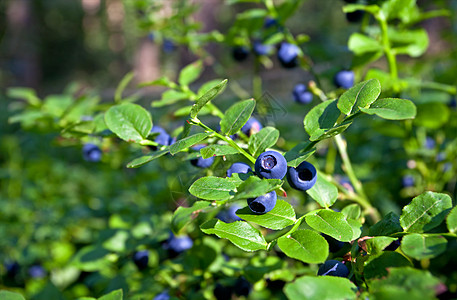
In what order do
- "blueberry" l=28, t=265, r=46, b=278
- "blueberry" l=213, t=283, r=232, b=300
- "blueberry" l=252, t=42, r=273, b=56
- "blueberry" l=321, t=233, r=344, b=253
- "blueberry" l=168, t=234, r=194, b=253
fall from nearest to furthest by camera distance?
1. "blueberry" l=321, t=233, r=344, b=253
2. "blueberry" l=213, t=283, r=232, b=300
3. "blueberry" l=168, t=234, r=194, b=253
4. "blueberry" l=252, t=42, r=273, b=56
5. "blueberry" l=28, t=265, r=46, b=278

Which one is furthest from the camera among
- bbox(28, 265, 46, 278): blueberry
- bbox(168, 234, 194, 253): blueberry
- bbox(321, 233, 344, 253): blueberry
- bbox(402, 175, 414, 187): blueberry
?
bbox(28, 265, 46, 278): blueberry

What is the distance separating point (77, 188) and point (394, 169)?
2.00 metres

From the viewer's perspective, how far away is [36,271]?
5.55 feet

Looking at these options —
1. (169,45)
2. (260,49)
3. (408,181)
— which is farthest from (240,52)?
(408,181)

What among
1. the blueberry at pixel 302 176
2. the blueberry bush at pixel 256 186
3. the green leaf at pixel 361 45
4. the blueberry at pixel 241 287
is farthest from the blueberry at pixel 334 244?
the green leaf at pixel 361 45

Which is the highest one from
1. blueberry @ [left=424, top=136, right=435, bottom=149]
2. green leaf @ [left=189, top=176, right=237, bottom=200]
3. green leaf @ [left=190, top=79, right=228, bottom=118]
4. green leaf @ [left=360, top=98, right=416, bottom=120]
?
green leaf @ [left=190, top=79, right=228, bottom=118]

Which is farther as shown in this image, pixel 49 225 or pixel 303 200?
pixel 49 225

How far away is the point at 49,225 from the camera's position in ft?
6.34

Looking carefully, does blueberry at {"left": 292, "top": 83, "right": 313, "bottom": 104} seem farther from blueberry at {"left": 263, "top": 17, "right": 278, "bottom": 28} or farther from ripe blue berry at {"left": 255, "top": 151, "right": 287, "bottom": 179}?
ripe blue berry at {"left": 255, "top": 151, "right": 287, "bottom": 179}

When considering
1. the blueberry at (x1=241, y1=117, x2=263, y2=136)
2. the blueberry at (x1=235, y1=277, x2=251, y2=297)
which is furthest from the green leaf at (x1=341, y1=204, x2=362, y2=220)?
the blueberry at (x1=235, y1=277, x2=251, y2=297)

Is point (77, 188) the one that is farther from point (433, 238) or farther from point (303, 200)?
point (433, 238)

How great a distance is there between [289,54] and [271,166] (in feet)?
2.24

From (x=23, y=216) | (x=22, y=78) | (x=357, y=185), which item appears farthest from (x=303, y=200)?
(x=22, y=78)

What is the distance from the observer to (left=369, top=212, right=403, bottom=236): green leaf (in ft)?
1.97
